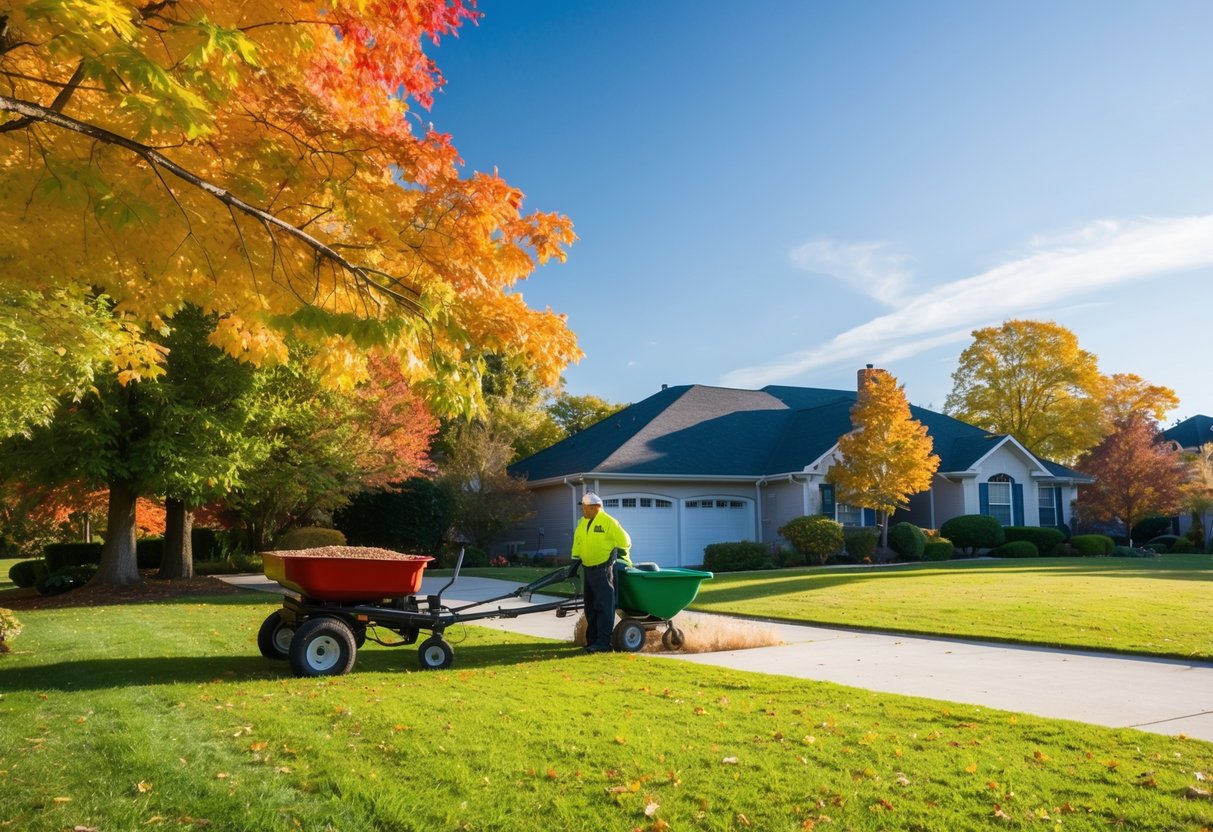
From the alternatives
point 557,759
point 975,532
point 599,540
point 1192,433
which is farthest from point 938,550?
point 1192,433

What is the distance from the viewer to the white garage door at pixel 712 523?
29500mm

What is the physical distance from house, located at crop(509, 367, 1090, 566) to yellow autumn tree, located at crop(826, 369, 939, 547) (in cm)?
145

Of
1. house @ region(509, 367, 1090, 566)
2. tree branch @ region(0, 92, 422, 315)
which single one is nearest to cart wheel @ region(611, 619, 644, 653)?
tree branch @ region(0, 92, 422, 315)

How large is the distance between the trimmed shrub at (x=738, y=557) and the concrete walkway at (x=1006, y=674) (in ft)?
48.6

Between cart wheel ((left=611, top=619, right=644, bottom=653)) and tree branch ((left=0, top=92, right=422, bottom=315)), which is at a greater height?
tree branch ((left=0, top=92, right=422, bottom=315))

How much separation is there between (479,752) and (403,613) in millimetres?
3606

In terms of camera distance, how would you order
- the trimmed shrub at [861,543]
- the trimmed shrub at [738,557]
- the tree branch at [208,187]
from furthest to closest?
1. the trimmed shrub at [861,543]
2. the trimmed shrub at [738,557]
3. the tree branch at [208,187]

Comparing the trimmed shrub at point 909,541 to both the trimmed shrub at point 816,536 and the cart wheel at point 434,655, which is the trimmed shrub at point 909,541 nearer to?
the trimmed shrub at point 816,536

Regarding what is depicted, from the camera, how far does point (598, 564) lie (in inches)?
386

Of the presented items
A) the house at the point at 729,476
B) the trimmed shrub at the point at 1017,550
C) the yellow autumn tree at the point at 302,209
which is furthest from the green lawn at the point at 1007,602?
the yellow autumn tree at the point at 302,209

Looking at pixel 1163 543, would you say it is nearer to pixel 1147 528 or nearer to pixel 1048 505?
pixel 1147 528

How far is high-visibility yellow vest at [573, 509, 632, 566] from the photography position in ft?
32.0

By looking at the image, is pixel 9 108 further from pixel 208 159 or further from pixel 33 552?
pixel 33 552

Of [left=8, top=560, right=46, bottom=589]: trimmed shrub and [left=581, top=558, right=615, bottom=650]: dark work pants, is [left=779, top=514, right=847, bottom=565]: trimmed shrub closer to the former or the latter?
[left=581, top=558, right=615, bottom=650]: dark work pants
